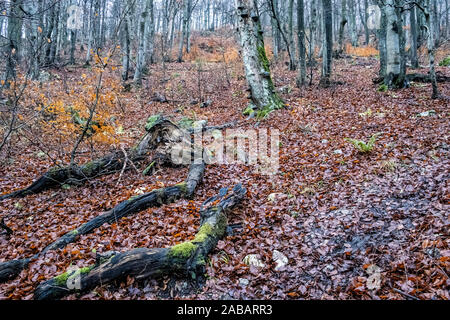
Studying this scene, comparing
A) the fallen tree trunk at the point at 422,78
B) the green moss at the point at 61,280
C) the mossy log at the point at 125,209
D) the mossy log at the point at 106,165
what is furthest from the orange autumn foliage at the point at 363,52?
the green moss at the point at 61,280

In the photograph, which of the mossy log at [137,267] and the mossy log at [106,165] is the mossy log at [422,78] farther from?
the mossy log at [137,267]

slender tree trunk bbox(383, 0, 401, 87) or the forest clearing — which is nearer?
the forest clearing

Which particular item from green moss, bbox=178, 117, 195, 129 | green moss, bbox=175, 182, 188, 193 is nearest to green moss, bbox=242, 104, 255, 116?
green moss, bbox=178, 117, 195, 129

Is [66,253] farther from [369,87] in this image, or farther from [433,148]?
[369,87]

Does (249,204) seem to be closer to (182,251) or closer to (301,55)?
(182,251)

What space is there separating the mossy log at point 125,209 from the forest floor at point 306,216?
174 mm


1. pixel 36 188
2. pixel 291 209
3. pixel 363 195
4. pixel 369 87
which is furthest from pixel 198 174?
pixel 369 87

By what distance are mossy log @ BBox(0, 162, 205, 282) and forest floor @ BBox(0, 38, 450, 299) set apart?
17 cm

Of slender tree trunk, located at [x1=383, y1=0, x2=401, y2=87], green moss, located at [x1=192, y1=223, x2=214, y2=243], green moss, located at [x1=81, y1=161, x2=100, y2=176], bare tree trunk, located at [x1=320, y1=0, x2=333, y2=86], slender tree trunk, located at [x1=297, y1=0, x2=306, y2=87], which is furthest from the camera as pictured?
slender tree trunk, located at [x1=297, y1=0, x2=306, y2=87]

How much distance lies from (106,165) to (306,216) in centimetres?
531

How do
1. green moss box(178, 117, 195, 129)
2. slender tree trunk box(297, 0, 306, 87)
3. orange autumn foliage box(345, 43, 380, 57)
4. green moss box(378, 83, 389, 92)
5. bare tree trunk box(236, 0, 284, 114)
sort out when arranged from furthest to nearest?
orange autumn foliage box(345, 43, 380, 57), slender tree trunk box(297, 0, 306, 87), green moss box(378, 83, 389, 92), green moss box(178, 117, 195, 129), bare tree trunk box(236, 0, 284, 114)

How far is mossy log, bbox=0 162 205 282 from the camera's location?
3905 millimetres

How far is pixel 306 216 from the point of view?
4805 mm
